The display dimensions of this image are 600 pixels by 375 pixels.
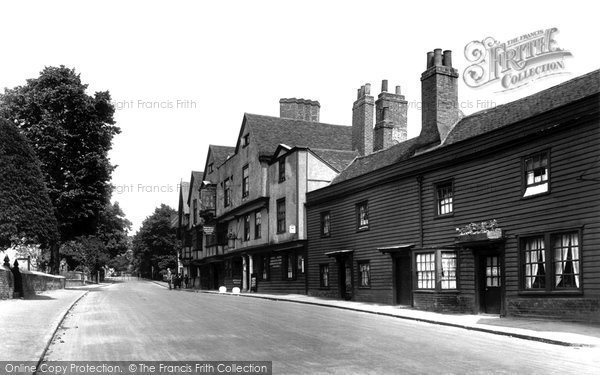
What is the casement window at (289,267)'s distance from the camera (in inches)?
1409

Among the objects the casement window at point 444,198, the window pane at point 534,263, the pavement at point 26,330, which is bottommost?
the pavement at point 26,330

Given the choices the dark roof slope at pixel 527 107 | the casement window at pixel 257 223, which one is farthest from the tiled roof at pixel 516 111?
the casement window at pixel 257 223

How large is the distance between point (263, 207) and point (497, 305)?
22.4 metres

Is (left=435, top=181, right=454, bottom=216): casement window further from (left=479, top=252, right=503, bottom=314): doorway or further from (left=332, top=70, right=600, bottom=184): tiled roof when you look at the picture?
(left=479, top=252, right=503, bottom=314): doorway

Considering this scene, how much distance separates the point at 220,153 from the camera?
5472 cm

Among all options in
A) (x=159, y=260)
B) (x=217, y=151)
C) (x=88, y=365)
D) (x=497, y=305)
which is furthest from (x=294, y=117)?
(x=159, y=260)

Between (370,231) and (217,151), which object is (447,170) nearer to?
(370,231)

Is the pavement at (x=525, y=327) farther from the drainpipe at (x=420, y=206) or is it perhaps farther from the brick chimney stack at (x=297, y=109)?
the brick chimney stack at (x=297, y=109)

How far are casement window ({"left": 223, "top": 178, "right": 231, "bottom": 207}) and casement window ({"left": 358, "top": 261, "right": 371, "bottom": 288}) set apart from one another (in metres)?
21.8

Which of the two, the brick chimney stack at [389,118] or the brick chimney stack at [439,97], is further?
the brick chimney stack at [389,118]

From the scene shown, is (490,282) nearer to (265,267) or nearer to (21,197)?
(21,197)

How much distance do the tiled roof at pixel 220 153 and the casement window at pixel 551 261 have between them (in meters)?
37.8

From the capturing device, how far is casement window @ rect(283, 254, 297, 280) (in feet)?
117

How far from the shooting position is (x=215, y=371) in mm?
8977
